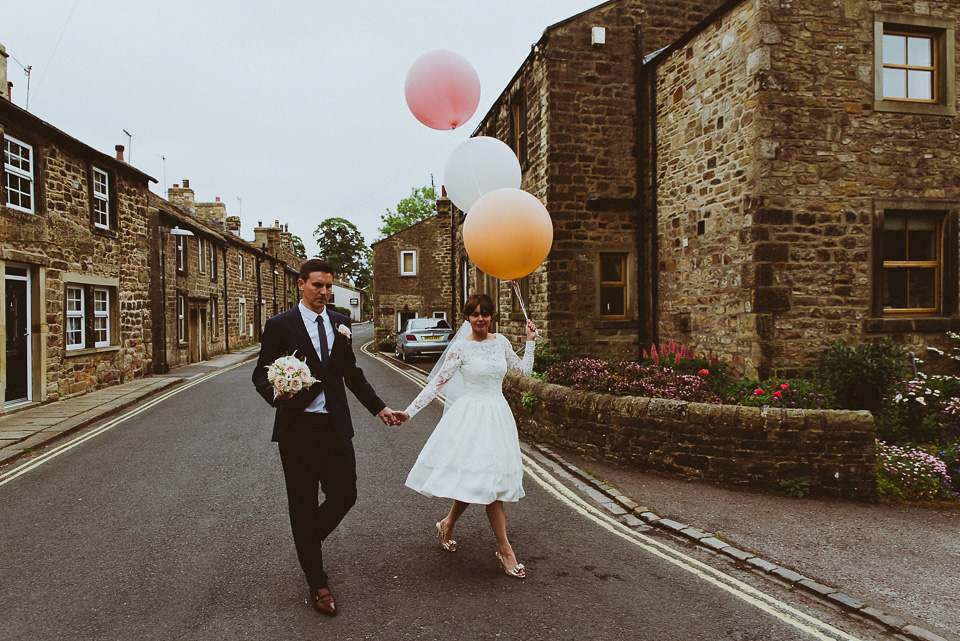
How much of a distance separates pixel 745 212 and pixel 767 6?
9.37 feet

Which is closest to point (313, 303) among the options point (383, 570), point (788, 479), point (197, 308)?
point (383, 570)

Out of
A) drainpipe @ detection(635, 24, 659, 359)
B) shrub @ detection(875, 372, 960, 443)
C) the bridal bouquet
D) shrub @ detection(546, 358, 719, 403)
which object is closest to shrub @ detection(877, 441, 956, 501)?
shrub @ detection(875, 372, 960, 443)

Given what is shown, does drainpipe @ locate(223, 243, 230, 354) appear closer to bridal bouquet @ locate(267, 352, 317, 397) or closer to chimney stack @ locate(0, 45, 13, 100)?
chimney stack @ locate(0, 45, 13, 100)

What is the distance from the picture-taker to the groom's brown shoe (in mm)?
3578

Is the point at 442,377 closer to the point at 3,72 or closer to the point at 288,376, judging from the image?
the point at 288,376

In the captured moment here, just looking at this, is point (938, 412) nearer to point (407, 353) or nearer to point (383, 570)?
point (383, 570)

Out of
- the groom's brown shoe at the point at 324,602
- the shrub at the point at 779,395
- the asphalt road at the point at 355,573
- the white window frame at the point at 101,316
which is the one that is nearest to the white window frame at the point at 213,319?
the white window frame at the point at 101,316

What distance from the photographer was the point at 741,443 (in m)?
6.13

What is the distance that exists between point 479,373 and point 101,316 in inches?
577

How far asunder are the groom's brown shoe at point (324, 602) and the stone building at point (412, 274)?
94.8 ft

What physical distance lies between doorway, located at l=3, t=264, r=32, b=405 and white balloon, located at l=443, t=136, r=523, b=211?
33.1 feet

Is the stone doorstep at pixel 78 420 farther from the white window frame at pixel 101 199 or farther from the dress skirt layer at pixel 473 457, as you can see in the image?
the dress skirt layer at pixel 473 457

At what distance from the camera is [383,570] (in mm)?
4203

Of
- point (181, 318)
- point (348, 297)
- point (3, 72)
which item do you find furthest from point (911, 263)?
point (348, 297)
